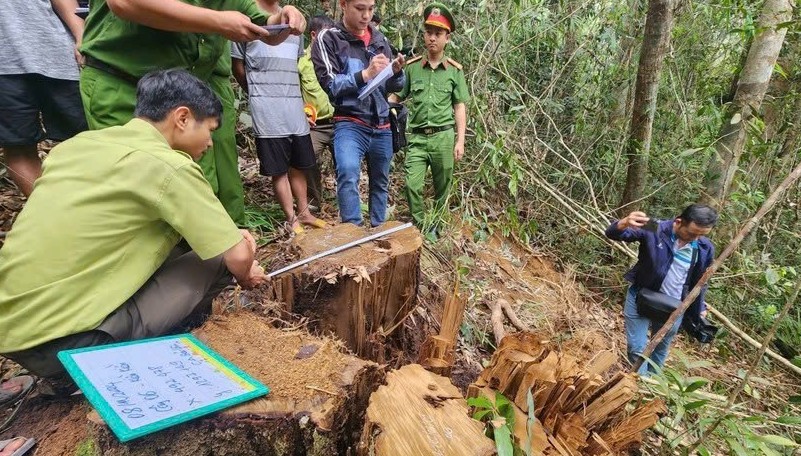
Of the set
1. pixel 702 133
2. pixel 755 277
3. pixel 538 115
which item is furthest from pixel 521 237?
pixel 702 133

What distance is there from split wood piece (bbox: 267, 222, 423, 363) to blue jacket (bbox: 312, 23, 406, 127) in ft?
4.69

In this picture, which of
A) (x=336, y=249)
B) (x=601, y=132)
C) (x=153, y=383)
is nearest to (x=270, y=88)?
(x=336, y=249)

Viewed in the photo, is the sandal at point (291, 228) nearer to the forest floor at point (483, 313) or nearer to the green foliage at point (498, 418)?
the forest floor at point (483, 313)

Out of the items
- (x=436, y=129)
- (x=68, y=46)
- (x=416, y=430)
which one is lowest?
(x=416, y=430)

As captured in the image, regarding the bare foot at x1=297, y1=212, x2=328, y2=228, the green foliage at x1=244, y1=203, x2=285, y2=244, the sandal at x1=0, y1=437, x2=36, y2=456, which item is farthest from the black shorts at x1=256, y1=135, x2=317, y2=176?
the sandal at x1=0, y1=437, x2=36, y2=456

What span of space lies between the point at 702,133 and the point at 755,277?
2.24m

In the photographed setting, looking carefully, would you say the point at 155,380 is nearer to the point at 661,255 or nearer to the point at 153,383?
the point at 153,383

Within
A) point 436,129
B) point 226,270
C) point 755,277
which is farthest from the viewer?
point 755,277

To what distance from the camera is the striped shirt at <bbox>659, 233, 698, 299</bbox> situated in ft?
12.0

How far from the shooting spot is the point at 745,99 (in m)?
5.04

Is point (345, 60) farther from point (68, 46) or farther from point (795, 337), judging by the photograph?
point (795, 337)

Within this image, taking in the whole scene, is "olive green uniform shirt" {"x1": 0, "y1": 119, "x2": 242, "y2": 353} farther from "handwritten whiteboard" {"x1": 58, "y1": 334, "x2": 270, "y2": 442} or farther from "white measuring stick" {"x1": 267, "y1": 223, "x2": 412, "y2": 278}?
"white measuring stick" {"x1": 267, "y1": 223, "x2": 412, "y2": 278}

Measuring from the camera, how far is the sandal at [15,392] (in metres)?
1.97

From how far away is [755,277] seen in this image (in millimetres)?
5449
